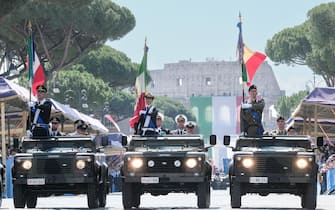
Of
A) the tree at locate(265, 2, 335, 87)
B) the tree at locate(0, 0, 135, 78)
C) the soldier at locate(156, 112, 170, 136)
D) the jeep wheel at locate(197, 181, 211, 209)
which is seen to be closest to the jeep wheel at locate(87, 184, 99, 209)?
the soldier at locate(156, 112, 170, 136)

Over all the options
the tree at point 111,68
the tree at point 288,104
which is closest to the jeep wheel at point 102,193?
the tree at point 111,68

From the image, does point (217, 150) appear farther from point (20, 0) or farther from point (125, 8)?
point (20, 0)

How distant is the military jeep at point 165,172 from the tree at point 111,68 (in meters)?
75.2

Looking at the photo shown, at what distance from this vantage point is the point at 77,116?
143ft

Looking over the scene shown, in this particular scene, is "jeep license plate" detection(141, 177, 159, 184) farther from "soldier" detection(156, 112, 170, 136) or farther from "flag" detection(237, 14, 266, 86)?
"flag" detection(237, 14, 266, 86)

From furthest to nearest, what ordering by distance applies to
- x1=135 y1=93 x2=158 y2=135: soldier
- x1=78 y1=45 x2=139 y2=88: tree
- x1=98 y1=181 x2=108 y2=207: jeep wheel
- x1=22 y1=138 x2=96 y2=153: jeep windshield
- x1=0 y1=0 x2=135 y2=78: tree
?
x1=78 y1=45 x2=139 y2=88: tree, x1=0 y1=0 x2=135 y2=78: tree, x1=98 y1=181 x2=108 y2=207: jeep wheel, x1=135 y1=93 x2=158 y2=135: soldier, x1=22 y1=138 x2=96 y2=153: jeep windshield

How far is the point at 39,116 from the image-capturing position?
886 inches

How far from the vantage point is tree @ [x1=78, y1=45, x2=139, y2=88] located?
320 feet

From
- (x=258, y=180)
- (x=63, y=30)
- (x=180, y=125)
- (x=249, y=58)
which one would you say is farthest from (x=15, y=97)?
(x=63, y=30)

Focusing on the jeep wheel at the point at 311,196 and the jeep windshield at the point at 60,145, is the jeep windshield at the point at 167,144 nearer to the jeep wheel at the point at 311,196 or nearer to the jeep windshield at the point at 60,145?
the jeep windshield at the point at 60,145

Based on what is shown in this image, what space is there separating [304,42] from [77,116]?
156 ft

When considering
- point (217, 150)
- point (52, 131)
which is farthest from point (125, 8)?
point (217, 150)

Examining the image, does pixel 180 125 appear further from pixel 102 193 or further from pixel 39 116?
pixel 39 116

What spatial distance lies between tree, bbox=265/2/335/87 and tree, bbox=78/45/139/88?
1450 centimetres
